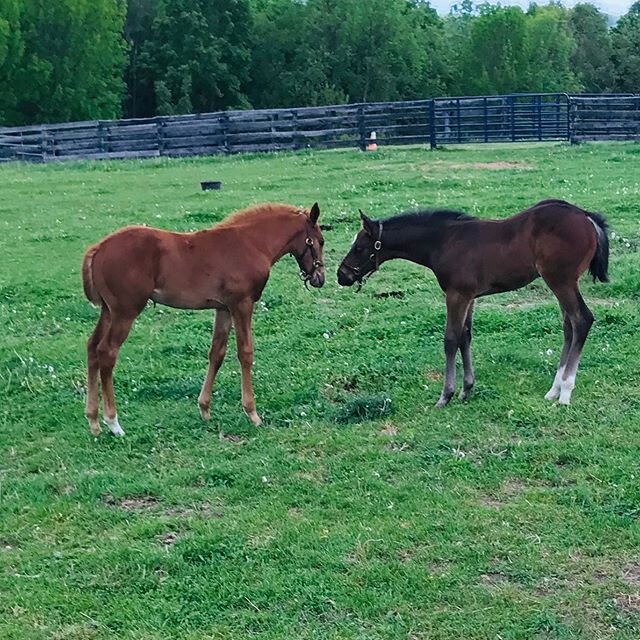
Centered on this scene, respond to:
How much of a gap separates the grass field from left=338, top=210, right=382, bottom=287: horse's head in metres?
0.80

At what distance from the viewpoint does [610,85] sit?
2438 inches

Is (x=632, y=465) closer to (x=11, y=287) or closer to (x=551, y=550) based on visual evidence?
(x=551, y=550)

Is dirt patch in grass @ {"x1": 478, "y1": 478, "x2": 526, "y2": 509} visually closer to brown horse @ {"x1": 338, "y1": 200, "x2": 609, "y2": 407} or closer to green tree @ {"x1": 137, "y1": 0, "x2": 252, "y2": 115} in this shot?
brown horse @ {"x1": 338, "y1": 200, "x2": 609, "y2": 407}

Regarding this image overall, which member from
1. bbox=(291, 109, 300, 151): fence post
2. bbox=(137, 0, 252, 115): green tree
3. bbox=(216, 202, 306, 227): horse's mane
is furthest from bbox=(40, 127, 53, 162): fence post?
bbox=(216, 202, 306, 227): horse's mane

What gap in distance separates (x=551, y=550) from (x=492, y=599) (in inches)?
22.7

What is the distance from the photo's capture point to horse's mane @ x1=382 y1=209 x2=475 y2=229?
284 inches

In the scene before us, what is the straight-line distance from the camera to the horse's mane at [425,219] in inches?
284

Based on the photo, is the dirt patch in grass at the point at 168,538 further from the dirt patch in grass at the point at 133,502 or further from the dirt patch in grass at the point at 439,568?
the dirt patch in grass at the point at 439,568

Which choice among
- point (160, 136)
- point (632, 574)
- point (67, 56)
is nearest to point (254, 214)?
point (632, 574)

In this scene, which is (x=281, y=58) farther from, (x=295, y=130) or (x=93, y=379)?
(x=93, y=379)

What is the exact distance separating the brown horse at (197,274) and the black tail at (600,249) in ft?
6.77

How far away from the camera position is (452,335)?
6926 millimetres

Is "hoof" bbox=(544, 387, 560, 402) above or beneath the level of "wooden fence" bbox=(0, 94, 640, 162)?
beneath

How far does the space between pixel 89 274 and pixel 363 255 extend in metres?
2.15
